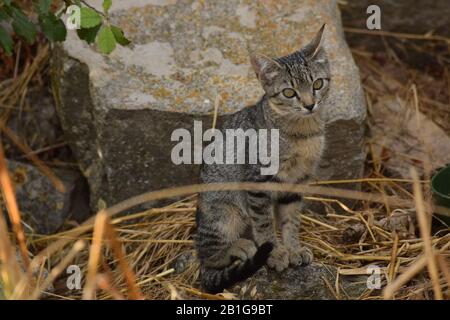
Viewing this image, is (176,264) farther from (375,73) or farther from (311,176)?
(375,73)

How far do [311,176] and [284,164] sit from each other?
238mm

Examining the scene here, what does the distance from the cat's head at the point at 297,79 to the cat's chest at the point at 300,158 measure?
0.60 ft

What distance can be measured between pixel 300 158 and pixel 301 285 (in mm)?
667

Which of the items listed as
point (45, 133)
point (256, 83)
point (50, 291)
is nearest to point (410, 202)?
point (256, 83)

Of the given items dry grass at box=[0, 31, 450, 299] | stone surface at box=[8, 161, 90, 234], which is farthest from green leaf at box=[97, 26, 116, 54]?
stone surface at box=[8, 161, 90, 234]

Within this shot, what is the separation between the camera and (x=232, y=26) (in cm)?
512

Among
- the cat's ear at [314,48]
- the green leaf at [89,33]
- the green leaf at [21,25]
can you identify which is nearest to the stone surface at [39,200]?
the green leaf at [21,25]

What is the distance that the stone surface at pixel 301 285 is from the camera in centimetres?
395

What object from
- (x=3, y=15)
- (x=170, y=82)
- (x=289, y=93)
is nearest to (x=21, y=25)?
(x=3, y=15)

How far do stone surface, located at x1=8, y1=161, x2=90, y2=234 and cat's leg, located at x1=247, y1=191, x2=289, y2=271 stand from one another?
1739mm

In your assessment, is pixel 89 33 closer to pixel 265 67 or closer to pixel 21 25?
pixel 21 25

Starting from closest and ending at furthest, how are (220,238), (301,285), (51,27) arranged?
(301,285) < (51,27) < (220,238)

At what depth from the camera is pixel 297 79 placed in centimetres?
403
